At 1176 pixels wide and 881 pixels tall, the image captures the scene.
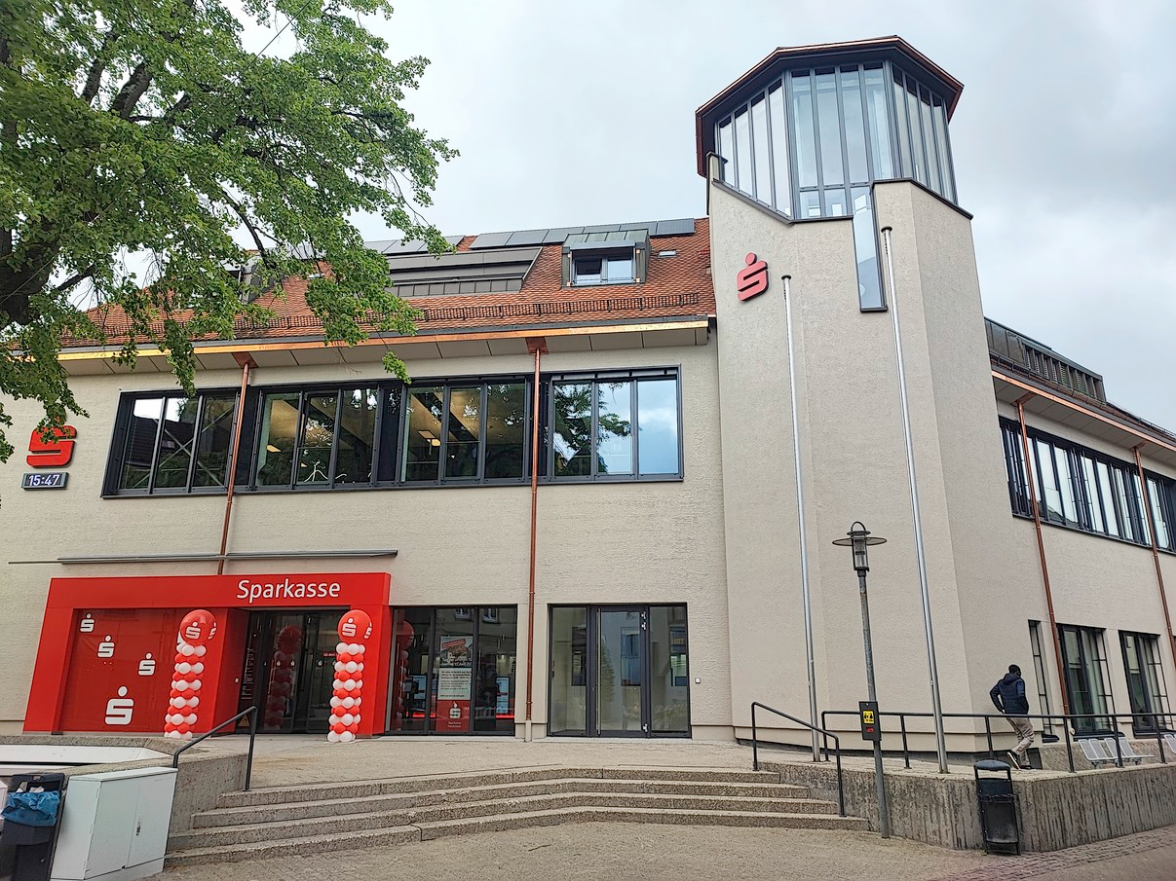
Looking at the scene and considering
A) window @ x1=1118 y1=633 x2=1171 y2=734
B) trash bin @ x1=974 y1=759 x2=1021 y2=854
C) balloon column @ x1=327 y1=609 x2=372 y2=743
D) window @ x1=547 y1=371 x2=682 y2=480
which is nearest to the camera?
trash bin @ x1=974 y1=759 x2=1021 y2=854

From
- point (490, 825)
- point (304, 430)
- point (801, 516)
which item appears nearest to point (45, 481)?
point (304, 430)

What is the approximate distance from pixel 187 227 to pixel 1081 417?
16.7 meters

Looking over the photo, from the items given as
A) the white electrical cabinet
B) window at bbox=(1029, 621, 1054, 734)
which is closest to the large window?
window at bbox=(1029, 621, 1054, 734)

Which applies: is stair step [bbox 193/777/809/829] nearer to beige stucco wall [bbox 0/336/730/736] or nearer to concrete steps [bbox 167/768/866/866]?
concrete steps [bbox 167/768/866/866]

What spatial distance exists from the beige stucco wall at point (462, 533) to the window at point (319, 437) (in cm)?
33

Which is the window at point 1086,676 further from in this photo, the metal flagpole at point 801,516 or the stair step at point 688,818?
the stair step at point 688,818

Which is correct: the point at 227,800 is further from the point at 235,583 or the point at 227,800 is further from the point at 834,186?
the point at 834,186

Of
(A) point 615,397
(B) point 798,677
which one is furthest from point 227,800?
(A) point 615,397

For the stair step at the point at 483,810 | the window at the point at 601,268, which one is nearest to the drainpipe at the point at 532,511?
the window at the point at 601,268

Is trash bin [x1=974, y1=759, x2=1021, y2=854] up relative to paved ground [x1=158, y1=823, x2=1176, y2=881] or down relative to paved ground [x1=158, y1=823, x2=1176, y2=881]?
up

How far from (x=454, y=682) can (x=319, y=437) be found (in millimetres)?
5264

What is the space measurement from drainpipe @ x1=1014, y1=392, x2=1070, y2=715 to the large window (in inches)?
4.1

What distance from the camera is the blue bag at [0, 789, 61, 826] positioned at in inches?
248

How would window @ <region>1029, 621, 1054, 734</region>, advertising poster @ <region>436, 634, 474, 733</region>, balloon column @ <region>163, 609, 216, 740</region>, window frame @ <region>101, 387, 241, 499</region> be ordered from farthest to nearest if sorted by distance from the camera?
window frame @ <region>101, 387, 241, 499</region> → window @ <region>1029, 621, 1054, 734</region> → advertising poster @ <region>436, 634, 474, 733</region> → balloon column @ <region>163, 609, 216, 740</region>
